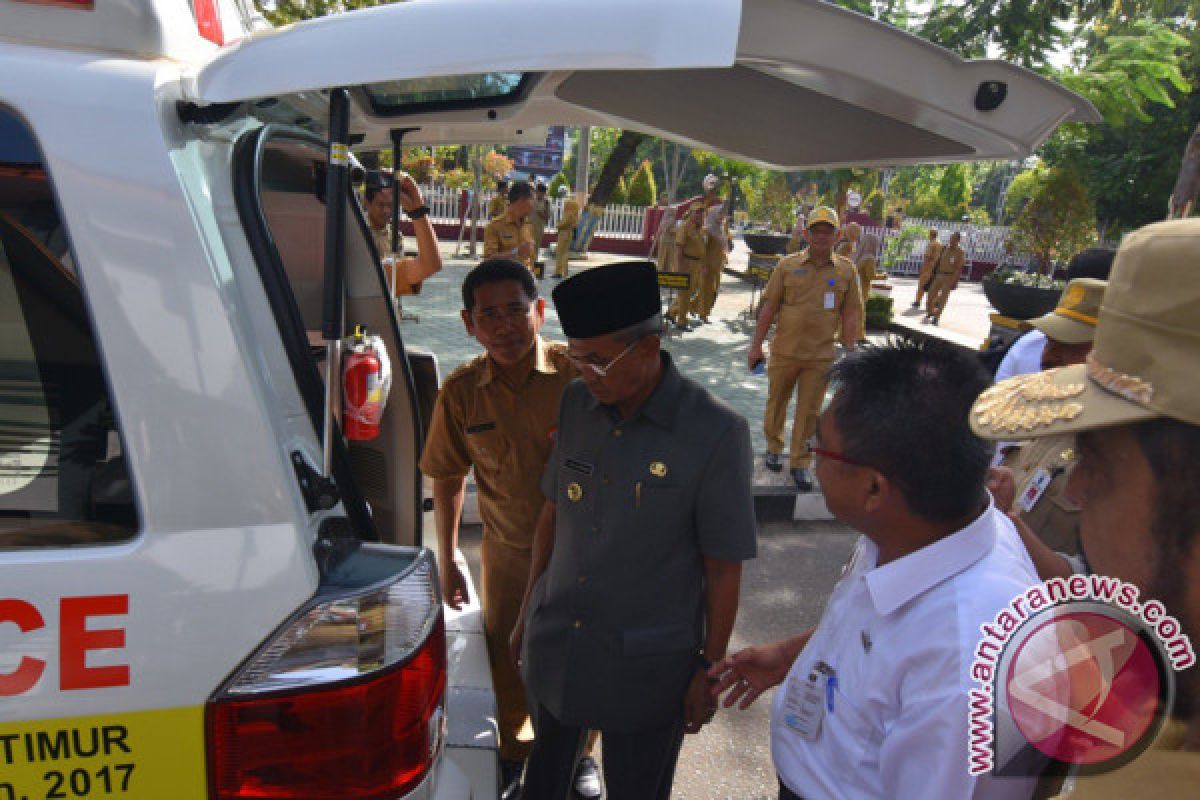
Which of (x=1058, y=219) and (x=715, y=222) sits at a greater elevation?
(x=1058, y=219)

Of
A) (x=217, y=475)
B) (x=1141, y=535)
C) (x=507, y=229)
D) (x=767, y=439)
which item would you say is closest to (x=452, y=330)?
(x=507, y=229)

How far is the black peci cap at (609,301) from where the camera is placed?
5.66 feet

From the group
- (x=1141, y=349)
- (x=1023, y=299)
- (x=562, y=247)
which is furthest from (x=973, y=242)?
(x=1141, y=349)

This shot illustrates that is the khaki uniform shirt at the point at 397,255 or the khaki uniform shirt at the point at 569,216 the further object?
the khaki uniform shirt at the point at 569,216

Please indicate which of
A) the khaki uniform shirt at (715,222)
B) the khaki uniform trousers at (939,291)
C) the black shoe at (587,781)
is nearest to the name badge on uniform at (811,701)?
the black shoe at (587,781)

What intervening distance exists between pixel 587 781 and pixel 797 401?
3487 mm

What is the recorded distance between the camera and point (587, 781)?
2.43 meters

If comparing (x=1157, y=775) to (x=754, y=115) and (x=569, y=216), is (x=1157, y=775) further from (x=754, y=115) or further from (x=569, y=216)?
(x=569, y=216)

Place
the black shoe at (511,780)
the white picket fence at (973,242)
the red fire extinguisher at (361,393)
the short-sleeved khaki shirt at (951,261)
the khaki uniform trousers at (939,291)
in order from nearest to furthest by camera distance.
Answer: the red fire extinguisher at (361,393) → the black shoe at (511,780) → the short-sleeved khaki shirt at (951,261) → the khaki uniform trousers at (939,291) → the white picket fence at (973,242)

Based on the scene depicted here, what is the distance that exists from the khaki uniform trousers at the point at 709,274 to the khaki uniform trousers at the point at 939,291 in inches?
181

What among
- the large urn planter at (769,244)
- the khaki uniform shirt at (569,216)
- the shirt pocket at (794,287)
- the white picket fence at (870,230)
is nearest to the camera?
the shirt pocket at (794,287)

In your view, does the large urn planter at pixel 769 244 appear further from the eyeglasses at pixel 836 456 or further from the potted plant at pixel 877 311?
the eyeglasses at pixel 836 456

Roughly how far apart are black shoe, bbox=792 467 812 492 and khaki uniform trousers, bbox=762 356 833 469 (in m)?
0.03

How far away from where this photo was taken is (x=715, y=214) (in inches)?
446
